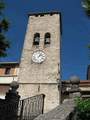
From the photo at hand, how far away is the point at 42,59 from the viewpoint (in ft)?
101

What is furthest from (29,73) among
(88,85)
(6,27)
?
(6,27)

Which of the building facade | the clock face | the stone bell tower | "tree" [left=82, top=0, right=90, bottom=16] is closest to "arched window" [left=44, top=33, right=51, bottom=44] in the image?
the stone bell tower

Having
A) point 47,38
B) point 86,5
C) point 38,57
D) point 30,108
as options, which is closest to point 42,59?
point 38,57

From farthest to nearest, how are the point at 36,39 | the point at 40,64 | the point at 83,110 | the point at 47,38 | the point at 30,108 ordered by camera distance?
the point at 36,39, the point at 47,38, the point at 40,64, the point at 30,108, the point at 83,110

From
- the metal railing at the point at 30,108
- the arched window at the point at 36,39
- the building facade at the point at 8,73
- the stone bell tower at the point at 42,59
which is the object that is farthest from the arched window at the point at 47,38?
the metal railing at the point at 30,108

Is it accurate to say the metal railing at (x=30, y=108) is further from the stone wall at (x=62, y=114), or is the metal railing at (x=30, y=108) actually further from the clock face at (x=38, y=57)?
the clock face at (x=38, y=57)

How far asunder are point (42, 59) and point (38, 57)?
1.73ft

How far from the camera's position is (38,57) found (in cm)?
3084

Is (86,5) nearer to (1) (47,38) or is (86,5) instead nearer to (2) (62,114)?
(2) (62,114)

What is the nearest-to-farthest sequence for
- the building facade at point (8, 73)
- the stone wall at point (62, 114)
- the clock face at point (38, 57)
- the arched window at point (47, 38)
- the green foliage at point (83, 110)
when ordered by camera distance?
1. the stone wall at point (62, 114)
2. the green foliage at point (83, 110)
3. the clock face at point (38, 57)
4. the arched window at point (47, 38)
5. the building facade at point (8, 73)

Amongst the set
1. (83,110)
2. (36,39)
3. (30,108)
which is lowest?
(30,108)

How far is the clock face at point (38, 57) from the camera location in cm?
3075

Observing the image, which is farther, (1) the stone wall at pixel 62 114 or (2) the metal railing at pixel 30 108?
(2) the metal railing at pixel 30 108

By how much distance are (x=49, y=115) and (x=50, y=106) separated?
18648mm
